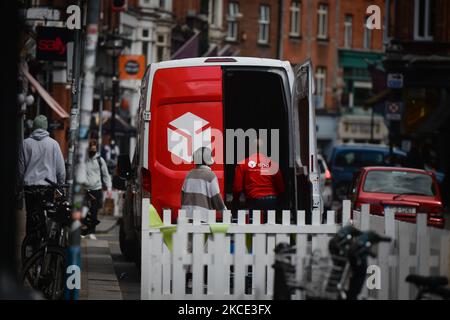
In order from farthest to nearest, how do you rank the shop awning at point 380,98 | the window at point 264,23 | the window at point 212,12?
the window at point 264,23
the window at point 212,12
the shop awning at point 380,98

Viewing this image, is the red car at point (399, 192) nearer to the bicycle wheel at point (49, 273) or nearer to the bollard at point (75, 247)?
the bicycle wheel at point (49, 273)

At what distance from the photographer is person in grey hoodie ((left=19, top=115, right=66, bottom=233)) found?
50.5 feet

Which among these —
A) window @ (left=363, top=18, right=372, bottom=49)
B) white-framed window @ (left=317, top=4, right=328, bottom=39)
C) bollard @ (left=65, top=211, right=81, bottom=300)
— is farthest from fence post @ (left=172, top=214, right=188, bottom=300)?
window @ (left=363, top=18, right=372, bottom=49)

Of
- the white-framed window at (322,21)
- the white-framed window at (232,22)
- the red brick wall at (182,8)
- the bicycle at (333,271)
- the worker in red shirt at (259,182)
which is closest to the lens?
the bicycle at (333,271)

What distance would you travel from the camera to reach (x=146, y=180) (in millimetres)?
15555

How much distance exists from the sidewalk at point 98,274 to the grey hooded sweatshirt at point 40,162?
1.23 meters

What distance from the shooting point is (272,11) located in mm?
78500

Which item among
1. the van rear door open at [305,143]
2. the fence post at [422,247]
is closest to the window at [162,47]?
the van rear door open at [305,143]

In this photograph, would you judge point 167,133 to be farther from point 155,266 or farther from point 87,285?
point 155,266

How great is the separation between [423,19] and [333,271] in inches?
1546

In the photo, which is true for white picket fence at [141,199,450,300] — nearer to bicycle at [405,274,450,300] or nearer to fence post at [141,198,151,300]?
fence post at [141,198,151,300]

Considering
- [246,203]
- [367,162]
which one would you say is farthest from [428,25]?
[246,203]

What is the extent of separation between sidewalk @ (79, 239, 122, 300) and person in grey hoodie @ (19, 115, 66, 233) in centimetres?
109

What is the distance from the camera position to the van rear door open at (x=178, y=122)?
15398 millimetres
